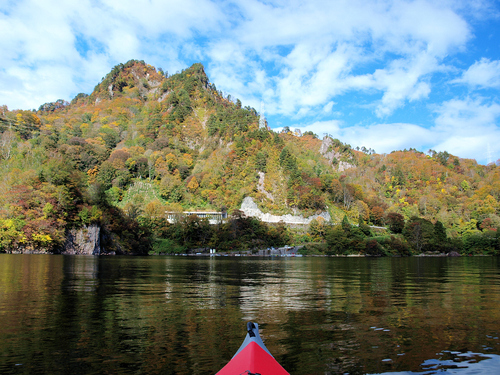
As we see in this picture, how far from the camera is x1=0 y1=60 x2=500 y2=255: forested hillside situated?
259 ft

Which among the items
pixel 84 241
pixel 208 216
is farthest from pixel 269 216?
pixel 84 241

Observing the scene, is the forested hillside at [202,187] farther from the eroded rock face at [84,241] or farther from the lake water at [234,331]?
the lake water at [234,331]

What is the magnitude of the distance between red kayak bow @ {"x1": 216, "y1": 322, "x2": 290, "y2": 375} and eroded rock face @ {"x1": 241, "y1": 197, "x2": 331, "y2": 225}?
4433 inches

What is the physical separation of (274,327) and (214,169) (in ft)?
429

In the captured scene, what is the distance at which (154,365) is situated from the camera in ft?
28.1

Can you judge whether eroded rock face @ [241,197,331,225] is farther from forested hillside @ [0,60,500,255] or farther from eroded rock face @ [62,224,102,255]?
eroded rock face @ [62,224,102,255]

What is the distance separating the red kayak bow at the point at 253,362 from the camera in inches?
248

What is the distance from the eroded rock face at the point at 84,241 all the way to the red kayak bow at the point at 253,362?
3175 inches

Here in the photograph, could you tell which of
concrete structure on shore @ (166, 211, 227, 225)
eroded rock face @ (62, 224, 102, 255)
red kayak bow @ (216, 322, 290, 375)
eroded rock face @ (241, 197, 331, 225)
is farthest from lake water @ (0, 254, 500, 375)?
eroded rock face @ (241, 197, 331, 225)

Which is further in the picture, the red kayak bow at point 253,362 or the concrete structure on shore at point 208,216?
the concrete structure on shore at point 208,216

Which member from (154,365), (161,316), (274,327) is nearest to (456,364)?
(274,327)

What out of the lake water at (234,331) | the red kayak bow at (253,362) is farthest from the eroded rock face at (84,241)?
the red kayak bow at (253,362)

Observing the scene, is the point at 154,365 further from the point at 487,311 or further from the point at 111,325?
the point at 487,311

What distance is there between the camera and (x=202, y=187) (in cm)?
13900
